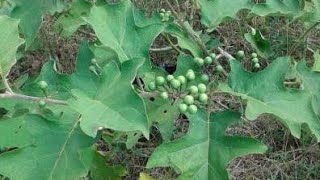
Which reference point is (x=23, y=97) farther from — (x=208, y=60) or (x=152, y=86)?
(x=208, y=60)

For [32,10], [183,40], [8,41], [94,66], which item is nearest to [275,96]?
[183,40]

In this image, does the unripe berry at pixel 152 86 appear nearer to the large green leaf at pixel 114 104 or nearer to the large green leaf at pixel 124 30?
the large green leaf at pixel 124 30

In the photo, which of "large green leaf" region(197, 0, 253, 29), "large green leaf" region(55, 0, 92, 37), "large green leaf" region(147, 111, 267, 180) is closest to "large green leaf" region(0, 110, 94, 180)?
"large green leaf" region(147, 111, 267, 180)

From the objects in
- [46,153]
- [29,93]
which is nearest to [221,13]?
[29,93]

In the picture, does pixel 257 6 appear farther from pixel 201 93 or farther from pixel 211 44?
pixel 201 93

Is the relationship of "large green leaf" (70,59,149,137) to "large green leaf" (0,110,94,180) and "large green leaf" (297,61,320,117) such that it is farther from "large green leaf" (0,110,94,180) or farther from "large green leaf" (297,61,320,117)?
"large green leaf" (297,61,320,117)
